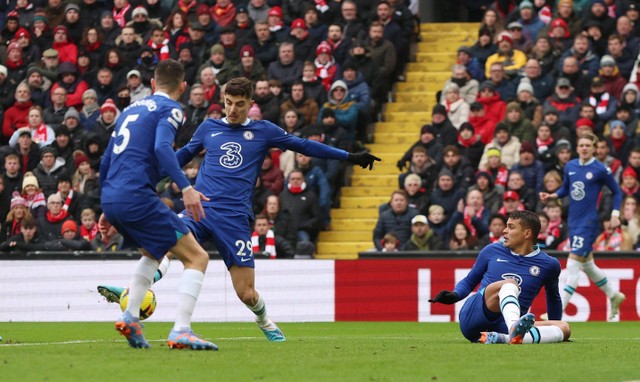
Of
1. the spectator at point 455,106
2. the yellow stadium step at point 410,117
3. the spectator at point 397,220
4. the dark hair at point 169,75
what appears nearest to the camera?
the dark hair at point 169,75

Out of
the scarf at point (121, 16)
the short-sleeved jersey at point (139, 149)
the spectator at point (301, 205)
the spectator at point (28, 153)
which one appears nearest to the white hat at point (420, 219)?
the spectator at point (301, 205)

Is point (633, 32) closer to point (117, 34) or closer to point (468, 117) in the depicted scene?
point (468, 117)

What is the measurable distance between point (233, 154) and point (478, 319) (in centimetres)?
262

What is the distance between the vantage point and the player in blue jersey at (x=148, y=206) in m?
10.1

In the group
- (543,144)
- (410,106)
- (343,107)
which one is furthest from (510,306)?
(410,106)

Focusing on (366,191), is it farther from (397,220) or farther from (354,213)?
(397,220)

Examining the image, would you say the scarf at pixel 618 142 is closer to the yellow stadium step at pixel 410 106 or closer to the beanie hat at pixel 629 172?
the beanie hat at pixel 629 172

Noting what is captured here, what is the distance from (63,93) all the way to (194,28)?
281cm

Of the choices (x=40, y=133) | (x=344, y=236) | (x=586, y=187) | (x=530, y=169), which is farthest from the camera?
(x=40, y=133)

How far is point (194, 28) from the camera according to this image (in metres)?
25.9

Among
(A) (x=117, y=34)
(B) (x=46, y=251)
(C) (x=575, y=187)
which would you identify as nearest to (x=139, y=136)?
(C) (x=575, y=187)

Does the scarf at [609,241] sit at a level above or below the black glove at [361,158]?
below

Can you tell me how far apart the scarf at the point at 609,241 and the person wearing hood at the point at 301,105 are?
5817 millimetres

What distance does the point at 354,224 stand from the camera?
2291 cm
